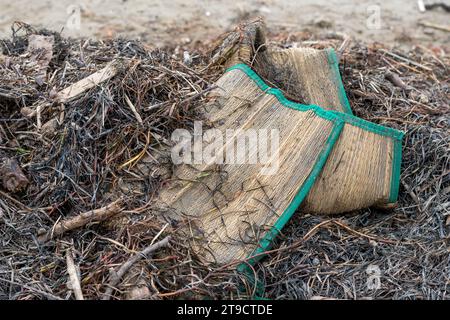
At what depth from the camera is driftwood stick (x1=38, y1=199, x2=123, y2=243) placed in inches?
110

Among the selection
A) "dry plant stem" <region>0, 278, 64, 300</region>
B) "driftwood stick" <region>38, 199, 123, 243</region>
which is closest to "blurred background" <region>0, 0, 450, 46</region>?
"driftwood stick" <region>38, 199, 123, 243</region>

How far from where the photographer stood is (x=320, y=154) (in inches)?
119

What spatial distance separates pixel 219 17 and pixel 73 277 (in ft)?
13.1

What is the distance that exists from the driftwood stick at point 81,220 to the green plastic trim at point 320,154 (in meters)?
0.63

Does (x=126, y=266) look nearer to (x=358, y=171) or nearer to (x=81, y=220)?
(x=81, y=220)

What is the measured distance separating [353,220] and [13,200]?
1652mm

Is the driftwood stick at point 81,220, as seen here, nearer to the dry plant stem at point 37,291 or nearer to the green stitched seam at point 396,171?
the dry plant stem at point 37,291

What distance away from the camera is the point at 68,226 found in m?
2.81

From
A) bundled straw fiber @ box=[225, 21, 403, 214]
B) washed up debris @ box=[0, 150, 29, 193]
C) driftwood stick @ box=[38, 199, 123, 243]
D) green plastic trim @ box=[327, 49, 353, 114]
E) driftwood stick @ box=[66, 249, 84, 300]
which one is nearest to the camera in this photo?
driftwood stick @ box=[66, 249, 84, 300]

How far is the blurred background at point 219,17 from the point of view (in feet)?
19.1

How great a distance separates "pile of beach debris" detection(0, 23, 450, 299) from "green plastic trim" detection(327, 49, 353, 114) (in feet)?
0.59

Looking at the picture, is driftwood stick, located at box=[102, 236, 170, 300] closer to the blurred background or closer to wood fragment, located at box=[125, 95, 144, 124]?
wood fragment, located at box=[125, 95, 144, 124]
